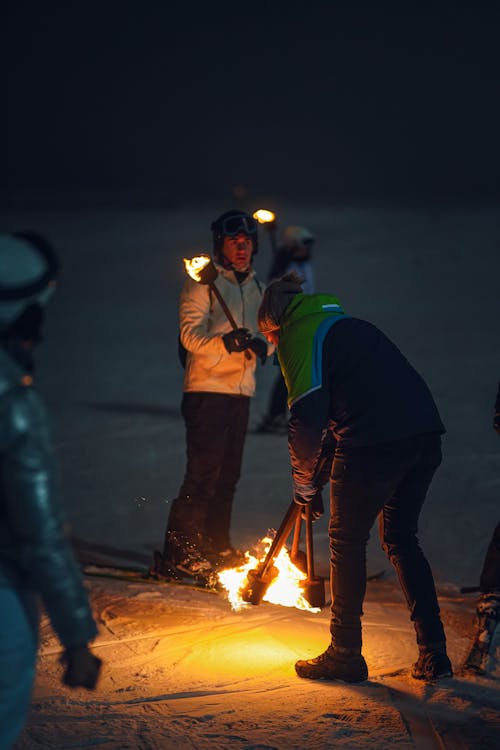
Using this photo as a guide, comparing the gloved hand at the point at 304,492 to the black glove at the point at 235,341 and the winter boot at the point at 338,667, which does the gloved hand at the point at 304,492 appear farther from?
the black glove at the point at 235,341

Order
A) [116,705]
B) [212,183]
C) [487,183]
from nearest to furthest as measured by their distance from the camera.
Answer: [116,705] < [487,183] < [212,183]

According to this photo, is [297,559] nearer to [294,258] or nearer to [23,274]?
[23,274]

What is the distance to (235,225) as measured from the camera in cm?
626

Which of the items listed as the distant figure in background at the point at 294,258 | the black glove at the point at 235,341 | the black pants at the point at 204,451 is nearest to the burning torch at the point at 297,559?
the black pants at the point at 204,451

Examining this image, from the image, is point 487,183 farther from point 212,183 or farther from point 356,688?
point 356,688

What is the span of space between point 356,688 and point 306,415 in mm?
1260

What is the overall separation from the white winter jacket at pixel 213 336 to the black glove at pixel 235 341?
41mm

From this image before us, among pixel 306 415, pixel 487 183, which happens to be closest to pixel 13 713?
pixel 306 415

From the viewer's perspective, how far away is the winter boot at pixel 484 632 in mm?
4805

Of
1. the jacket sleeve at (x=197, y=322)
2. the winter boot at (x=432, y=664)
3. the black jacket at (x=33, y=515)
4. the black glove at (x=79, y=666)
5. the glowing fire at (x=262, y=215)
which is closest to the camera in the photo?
the black jacket at (x=33, y=515)

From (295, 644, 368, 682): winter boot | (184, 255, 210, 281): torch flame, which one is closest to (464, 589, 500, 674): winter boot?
(295, 644, 368, 682): winter boot

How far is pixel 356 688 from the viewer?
4.57 metres

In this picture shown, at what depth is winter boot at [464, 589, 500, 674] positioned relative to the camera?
4805 millimetres

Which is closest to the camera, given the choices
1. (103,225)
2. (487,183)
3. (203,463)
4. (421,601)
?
(421,601)
